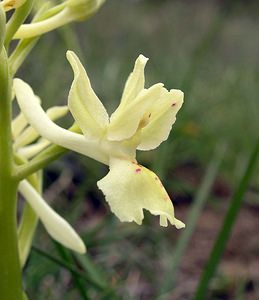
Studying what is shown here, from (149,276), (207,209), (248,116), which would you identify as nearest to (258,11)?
(248,116)

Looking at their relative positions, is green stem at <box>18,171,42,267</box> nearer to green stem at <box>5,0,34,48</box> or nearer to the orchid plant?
the orchid plant

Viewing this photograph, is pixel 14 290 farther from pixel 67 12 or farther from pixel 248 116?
pixel 248 116

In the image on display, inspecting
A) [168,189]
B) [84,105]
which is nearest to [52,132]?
[84,105]

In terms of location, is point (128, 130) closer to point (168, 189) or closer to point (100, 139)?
point (100, 139)

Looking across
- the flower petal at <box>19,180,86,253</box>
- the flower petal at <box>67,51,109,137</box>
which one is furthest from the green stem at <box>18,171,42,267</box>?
the flower petal at <box>67,51,109,137</box>

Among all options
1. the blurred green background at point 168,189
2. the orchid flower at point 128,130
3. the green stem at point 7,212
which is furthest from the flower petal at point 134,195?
the blurred green background at point 168,189

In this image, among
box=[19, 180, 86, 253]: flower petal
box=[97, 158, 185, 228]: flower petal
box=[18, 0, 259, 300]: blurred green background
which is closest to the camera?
box=[97, 158, 185, 228]: flower petal

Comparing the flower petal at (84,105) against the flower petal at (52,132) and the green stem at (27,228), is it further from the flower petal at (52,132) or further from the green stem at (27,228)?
the green stem at (27,228)
